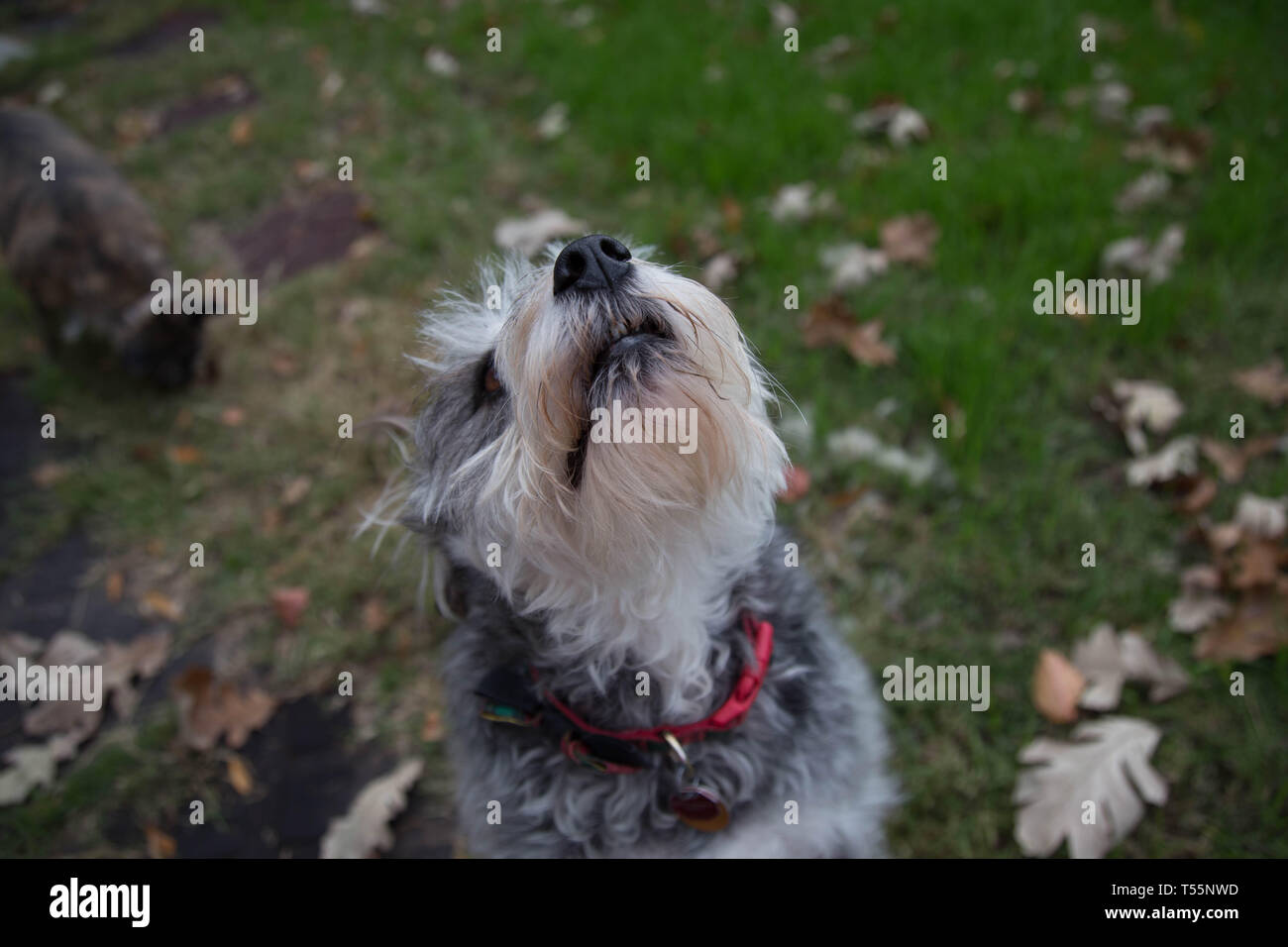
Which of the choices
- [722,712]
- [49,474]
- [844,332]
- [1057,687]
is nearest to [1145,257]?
[844,332]

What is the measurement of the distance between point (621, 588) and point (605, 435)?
1.54ft

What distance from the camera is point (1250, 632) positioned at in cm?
254

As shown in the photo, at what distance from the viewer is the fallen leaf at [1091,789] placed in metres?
2.30

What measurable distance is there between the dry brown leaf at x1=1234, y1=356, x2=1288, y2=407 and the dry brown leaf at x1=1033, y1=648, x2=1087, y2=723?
1.62 meters

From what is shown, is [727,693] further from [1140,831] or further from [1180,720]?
[1180,720]

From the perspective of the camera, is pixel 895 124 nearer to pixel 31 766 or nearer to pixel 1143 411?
pixel 1143 411

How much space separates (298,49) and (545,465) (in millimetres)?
8450

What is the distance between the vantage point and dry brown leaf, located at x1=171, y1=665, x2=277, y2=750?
3.08 metres

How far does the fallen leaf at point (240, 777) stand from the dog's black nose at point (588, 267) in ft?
8.08

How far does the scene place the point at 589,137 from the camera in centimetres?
557

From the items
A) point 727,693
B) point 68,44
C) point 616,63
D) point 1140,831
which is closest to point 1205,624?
point 1140,831
